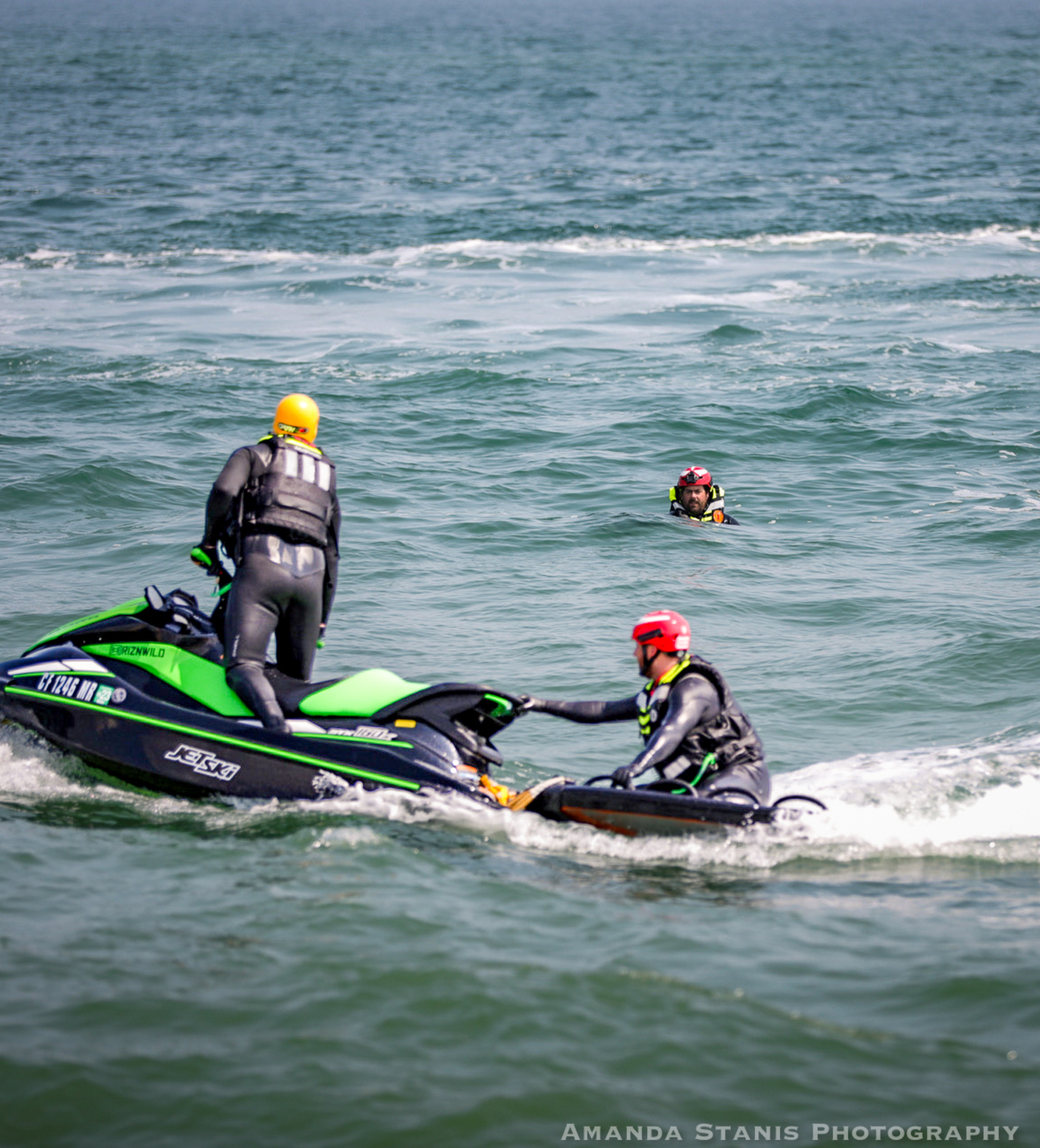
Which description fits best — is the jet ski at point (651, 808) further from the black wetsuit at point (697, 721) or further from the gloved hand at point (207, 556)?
the gloved hand at point (207, 556)

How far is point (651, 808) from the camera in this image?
6422 mm

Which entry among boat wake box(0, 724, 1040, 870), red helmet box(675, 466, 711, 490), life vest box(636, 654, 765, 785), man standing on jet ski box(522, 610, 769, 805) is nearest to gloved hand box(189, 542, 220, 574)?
boat wake box(0, 724, 1040, 870)

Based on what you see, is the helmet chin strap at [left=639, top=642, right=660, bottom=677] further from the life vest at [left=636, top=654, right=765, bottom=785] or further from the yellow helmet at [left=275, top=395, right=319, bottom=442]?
the yellow helmet at [left=275, top=395, right=319, bottom=442]

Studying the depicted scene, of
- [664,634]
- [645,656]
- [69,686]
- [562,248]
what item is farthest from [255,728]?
[562,248]

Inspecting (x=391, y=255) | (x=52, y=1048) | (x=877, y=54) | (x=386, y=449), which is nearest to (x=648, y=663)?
(x=52, y=1048)

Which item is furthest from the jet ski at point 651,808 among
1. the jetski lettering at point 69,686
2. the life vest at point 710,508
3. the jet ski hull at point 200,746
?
the life vest at point 710,508

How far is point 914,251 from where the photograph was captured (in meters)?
28.7

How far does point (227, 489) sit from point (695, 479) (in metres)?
7.21

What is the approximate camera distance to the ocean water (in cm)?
473

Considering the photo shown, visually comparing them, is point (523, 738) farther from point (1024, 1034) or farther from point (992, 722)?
point (1024, 1034)

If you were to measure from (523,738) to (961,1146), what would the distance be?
4.81 metres

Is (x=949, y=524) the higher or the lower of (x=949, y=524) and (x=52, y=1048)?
the higher

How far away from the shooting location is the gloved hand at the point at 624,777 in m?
6.39

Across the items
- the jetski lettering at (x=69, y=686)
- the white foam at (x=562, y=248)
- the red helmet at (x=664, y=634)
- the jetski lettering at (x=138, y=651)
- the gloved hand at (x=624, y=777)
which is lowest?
the gloved hand at (x=624, y=777)
